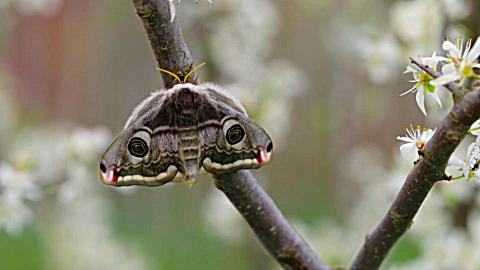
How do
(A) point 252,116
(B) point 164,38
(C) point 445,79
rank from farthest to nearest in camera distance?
(A) point 252,116 < (B) point 164,38 < (C) point 445,79

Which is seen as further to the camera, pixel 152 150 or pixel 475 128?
pixel 152 150

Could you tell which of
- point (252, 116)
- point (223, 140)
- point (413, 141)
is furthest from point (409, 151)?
point (252, 116)

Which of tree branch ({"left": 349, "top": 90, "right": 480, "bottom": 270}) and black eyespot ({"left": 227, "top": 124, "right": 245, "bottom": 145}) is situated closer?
tree branch ({"left": 349, "top": 90, "right": 480, "bottom": 270})

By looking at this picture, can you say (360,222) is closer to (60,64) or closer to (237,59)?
(237,59)

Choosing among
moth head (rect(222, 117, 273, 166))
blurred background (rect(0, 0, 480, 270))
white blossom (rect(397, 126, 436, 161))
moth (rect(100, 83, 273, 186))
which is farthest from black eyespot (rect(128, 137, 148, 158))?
blurred background (rect(0, 0, 480, 270))

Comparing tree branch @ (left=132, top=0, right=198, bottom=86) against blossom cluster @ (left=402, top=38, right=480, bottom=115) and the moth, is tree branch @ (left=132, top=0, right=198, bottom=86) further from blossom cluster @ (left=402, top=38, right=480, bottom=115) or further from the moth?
blossom cluster @ (left=402, top=38, right=480, bottom=115)

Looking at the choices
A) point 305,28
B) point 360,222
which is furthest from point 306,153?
point 360,222

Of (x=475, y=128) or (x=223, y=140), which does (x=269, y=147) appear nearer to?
(x=223, y=140)
